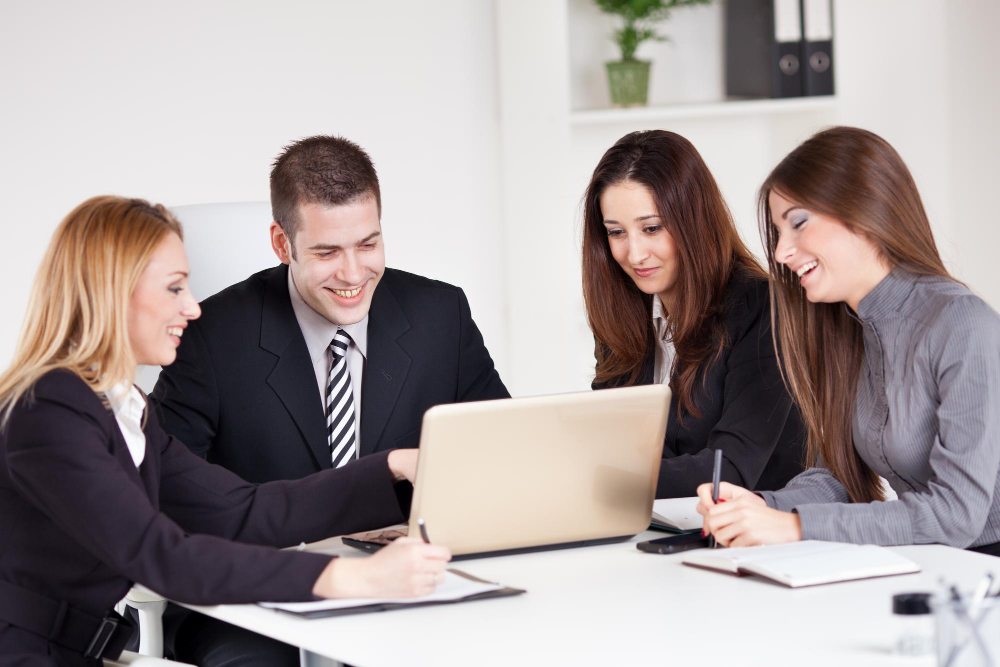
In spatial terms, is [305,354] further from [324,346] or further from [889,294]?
[889,294]

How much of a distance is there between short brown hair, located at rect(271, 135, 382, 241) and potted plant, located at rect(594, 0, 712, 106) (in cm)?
167

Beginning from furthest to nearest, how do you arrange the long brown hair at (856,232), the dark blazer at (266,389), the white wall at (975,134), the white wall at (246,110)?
the white wall at (975,134) → the white wall at (246,110) → the dark blazer at (266,389) → the long brown hair at (856,232)

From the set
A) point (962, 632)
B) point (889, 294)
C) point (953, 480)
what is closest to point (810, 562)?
point (953, 480)

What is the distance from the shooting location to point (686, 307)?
2244mm

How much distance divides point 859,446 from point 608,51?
239 cm

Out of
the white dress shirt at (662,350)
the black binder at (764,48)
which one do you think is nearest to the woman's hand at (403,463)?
the white dress shirt at (662,350)

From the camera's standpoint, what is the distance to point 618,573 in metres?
1.50

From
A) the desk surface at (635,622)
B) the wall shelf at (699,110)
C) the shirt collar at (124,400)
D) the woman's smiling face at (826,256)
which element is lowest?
the desk surface at (635,622)

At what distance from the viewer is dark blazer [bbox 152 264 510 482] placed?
7.25ft

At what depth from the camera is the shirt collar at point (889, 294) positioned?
1.72m

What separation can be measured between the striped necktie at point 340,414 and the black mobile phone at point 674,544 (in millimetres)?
787

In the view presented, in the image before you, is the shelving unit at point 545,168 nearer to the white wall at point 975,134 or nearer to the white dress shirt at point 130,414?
the white wall at point 975,134

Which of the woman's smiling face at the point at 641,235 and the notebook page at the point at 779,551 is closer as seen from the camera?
the notebook page at the point at 779,551

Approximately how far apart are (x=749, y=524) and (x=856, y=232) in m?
0.50
